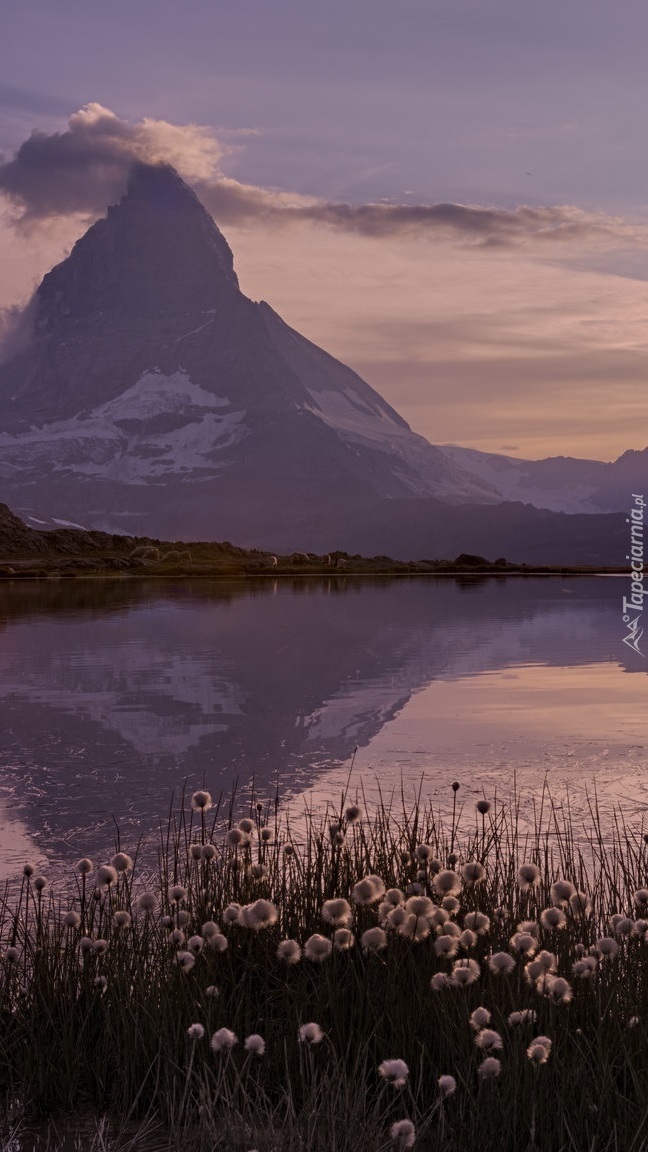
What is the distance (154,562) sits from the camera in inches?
2918

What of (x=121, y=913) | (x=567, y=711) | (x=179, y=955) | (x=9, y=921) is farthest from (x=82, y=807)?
(x=567, y=711)

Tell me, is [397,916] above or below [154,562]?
below

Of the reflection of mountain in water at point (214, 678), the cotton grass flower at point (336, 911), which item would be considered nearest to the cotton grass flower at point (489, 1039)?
the cotton grass flower at point (336, 911)

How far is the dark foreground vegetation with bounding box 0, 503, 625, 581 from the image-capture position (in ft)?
224

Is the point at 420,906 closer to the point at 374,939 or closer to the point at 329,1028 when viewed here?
the point at 374,939

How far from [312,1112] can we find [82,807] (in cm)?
664

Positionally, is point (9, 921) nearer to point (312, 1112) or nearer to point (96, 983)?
point (96, 983)

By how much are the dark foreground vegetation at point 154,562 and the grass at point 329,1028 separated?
58268 millimetres

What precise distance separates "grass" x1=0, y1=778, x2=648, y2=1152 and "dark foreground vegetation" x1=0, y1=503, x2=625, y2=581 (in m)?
58.3

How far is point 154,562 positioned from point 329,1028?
228 feet

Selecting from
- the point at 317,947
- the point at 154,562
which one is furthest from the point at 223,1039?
the point at 154,562

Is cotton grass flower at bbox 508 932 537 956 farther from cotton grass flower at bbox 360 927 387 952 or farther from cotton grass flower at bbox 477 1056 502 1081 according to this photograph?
cotton grass flower at bbox 477 1056 502 1081

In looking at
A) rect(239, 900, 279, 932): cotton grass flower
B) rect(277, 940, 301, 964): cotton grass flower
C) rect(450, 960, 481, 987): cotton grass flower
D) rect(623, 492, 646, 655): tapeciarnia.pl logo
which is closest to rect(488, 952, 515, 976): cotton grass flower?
rect(450, 960, 481, 987): cotton grass flower

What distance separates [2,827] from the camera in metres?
9.92
